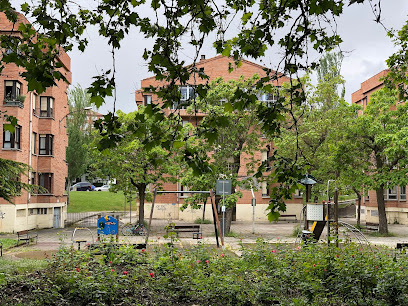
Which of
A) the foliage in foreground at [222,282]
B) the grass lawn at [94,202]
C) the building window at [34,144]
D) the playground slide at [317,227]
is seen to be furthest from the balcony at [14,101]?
the grass lawn at [94,202]

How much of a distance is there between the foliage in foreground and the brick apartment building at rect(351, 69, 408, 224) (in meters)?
31.9

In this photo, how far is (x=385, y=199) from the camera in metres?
43.0

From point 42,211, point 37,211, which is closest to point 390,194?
point 42,211

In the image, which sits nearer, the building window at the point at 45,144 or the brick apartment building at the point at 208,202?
the building window at the point at 45,144

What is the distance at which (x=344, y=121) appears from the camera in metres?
30.7

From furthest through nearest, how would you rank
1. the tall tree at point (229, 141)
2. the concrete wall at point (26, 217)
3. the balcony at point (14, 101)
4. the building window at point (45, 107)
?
the building window at point (45, 107), the concrete wall at point (26, 217), the balcony at point (14, 101), the tall tree at point (229, 141)

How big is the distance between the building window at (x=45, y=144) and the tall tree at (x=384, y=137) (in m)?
20.7

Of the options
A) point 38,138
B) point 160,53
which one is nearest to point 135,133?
point 160,53

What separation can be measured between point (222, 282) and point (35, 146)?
29.8 metres

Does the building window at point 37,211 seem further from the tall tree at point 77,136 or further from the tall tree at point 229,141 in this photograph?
the tall tree at point 77,136

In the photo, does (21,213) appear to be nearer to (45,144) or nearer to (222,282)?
(45,144)

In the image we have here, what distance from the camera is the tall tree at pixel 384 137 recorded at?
27.0 metres

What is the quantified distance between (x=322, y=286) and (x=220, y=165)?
19473 mm

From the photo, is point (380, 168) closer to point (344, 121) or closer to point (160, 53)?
point (344, 121)
